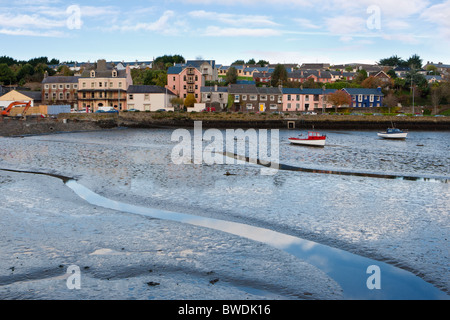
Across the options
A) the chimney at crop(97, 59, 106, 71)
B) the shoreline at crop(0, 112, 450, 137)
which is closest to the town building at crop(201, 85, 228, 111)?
the shoreline at crop(0, 112, 450, 137)

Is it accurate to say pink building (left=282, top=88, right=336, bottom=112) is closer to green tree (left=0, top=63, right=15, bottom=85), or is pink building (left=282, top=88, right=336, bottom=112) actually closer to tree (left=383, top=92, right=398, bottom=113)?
tree (left=383, top=92, right=398, bottom=113)

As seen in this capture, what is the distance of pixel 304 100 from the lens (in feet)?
355

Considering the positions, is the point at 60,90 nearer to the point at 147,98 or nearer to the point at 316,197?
the point at 147,98

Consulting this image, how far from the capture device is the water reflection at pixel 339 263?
10.2 meters

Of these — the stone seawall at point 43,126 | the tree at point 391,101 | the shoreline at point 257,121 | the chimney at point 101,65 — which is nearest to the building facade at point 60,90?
the chimney at point 101,65

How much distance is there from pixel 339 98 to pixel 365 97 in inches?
490

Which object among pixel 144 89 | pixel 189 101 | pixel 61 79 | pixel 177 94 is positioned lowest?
pixel 189 101

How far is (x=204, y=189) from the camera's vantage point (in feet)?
71.9

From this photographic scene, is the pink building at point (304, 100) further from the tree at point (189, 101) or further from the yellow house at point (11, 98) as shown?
the yellow house at point (11, 98)

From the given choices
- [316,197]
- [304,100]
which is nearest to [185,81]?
[304,100]

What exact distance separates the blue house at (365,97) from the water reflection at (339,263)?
98473 millimetres

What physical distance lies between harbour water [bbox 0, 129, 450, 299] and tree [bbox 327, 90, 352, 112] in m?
65.4

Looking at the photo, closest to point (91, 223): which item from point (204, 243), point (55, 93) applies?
point (204, 243)
